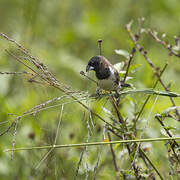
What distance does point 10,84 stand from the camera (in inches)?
144

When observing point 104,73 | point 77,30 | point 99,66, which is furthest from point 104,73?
point 77,30

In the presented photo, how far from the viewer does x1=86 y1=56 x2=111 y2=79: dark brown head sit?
2.31 meters

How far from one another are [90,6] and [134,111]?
413cm

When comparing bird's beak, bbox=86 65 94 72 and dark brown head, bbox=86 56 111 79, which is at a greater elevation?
dark brown head, bbox=86 56 111 79

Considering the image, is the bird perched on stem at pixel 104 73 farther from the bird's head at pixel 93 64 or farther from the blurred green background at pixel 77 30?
the blurred green background at pixel 77 30

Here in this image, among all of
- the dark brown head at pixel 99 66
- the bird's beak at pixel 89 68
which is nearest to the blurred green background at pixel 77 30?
the dark brown head at pixel 99 66

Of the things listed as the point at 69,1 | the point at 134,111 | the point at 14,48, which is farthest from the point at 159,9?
the point at 14,48

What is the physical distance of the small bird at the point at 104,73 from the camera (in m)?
2.28

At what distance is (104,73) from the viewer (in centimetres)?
245

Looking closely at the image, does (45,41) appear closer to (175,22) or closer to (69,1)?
(69,1)

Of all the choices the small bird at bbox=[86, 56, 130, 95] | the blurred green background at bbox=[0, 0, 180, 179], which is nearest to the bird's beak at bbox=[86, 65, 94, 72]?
the small bird at bbox=[86, 56, 130, 95]

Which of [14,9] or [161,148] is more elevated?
[14,9]

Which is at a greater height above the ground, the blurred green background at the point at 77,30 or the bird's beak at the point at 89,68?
the blurred green background at the point at 77,30

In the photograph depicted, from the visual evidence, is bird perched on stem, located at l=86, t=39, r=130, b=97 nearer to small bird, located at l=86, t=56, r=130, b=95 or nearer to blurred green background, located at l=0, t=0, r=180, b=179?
small bird, located at l=86, t=56, r=130, b=95
